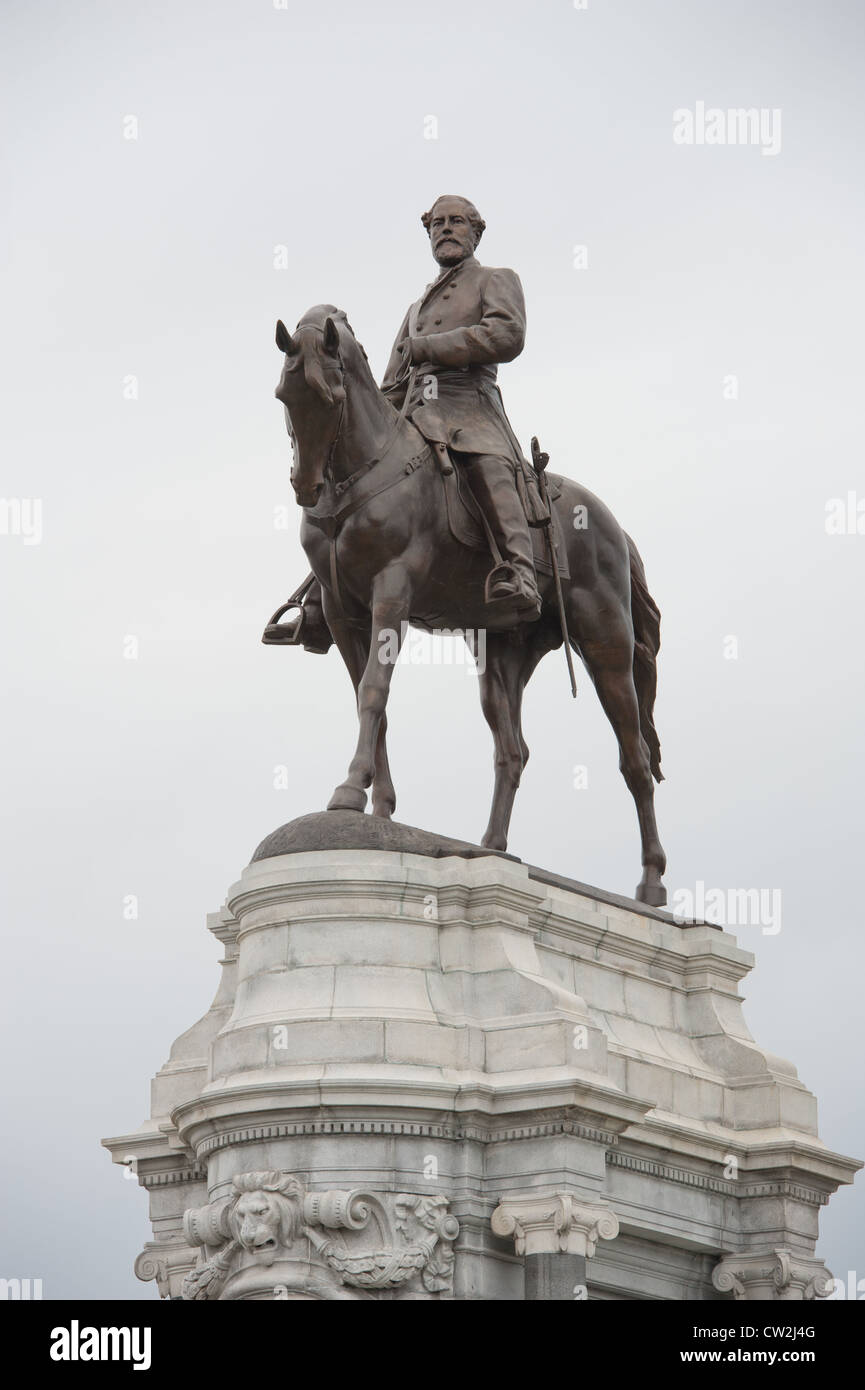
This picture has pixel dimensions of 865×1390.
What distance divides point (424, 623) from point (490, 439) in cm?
177

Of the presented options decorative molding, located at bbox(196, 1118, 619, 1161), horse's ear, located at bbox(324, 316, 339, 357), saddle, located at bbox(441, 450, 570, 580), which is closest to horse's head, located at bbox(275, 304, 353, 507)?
horse's ear, located at bbox(324, 316, 339, 357)

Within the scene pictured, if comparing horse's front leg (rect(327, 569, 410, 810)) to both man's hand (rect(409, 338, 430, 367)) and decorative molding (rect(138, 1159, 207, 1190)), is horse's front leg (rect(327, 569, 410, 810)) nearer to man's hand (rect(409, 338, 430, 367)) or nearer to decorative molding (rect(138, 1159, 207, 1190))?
man's hand (rect(409, 338, 430, 367))

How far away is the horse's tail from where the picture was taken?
25859 mm

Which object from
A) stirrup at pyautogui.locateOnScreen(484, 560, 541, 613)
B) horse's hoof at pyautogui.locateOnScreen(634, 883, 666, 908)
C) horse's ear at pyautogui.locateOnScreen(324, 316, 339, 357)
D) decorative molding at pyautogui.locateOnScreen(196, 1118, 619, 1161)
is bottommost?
decorative molding at pyautogui.locateOnScreen(196, 1118, 619, 1161)

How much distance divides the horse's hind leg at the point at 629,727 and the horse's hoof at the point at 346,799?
3679 mm

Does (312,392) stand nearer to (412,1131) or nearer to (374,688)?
(374,688)

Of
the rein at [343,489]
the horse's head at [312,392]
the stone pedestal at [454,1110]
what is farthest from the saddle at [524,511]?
the stone pedestal at [454,1110]

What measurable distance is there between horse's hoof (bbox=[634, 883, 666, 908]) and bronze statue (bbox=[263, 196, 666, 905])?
3 centimetres

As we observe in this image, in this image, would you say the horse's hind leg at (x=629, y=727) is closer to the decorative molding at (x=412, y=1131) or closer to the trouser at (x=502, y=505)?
the trouser at (x=502, y=505)

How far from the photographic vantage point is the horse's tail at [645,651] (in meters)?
25.9

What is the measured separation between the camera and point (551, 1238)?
66.6 feet
